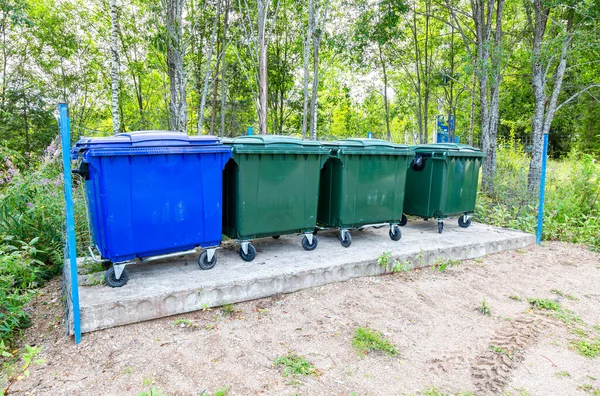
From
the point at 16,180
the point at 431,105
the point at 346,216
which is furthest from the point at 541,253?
the point at 431,105

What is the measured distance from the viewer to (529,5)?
911cm

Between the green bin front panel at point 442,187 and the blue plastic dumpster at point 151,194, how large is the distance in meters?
3.30

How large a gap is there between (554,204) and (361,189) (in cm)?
489

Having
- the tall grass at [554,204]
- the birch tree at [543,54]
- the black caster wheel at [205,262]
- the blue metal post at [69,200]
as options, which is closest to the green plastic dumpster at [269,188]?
the black caster wheel at [205,262]

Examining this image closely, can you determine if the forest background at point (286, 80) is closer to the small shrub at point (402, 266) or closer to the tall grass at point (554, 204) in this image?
the tall grass at point (554, 204)

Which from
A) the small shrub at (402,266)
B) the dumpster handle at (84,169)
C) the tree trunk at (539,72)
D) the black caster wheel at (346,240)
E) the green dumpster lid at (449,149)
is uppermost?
the tree trunk at (539,72)

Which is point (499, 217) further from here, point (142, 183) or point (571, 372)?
point (142, 183)

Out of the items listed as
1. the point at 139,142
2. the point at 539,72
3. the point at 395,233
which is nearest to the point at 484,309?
the point at 395,233

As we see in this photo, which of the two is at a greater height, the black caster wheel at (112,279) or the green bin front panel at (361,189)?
the green bin front panel at (361,189)

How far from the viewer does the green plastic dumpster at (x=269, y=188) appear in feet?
11.8

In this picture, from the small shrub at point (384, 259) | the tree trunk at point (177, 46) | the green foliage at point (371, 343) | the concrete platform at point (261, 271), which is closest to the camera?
the green foliage at point (371, 343)

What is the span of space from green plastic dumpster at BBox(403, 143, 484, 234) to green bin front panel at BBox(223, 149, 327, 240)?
6.91ft

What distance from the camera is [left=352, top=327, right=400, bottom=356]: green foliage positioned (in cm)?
253

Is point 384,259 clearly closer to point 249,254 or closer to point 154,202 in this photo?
point 249,254
